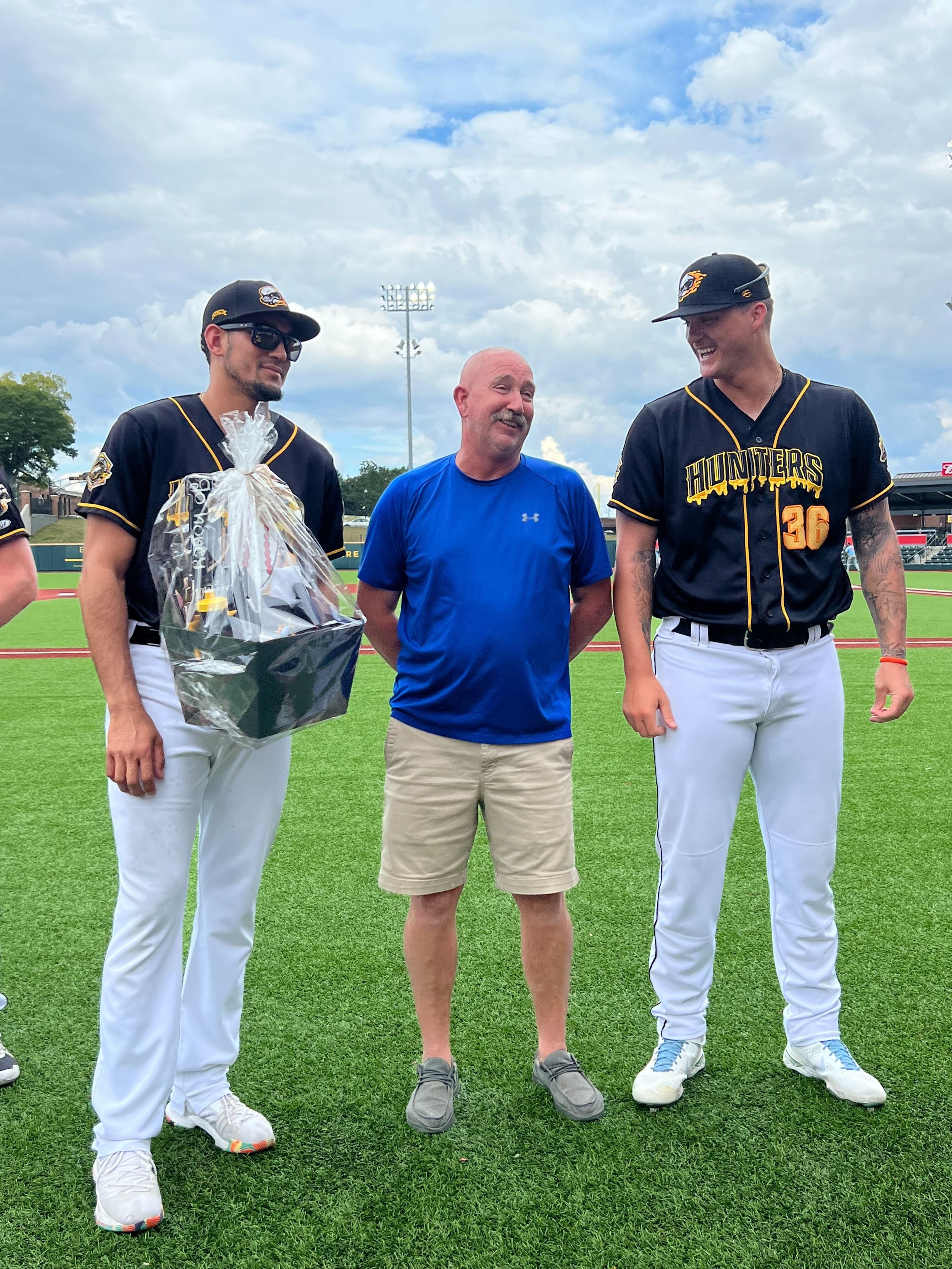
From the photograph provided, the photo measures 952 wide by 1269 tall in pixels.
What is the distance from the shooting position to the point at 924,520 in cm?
6394

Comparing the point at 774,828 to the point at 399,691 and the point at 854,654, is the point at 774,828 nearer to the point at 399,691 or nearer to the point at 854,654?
the point at 399,691

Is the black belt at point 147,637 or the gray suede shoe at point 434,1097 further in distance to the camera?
the gray suede shoe at point 434,1097

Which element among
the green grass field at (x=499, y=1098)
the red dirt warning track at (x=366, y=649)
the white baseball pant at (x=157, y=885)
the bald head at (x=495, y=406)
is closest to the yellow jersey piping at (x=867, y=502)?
the bald head at (x=495, y=406)

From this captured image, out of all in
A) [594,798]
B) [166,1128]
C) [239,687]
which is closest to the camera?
[239,687]

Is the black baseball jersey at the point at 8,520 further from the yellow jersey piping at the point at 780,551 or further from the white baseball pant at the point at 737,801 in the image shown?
the yellow jersey piping at the point at 780,551

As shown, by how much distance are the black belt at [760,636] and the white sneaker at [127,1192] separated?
197cm

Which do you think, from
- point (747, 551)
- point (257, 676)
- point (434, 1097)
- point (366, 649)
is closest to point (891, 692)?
point (747, 551)

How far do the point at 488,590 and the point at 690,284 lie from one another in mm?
1038

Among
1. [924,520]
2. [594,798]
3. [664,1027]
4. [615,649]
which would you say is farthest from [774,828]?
[924,520]

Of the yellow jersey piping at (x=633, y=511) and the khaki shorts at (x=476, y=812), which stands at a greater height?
the yellow jersey piping at (x=633, y=511)

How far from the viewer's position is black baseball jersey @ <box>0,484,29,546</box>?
260 centimetres

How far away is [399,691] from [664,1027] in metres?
1.26

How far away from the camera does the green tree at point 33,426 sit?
67.0 meters

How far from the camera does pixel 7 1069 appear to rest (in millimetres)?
2789
